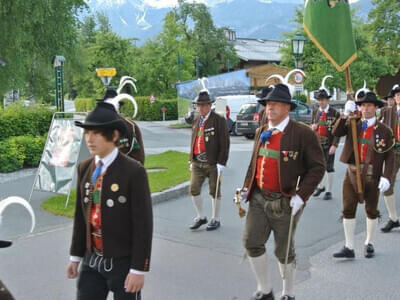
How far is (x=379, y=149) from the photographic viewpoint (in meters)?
6.09

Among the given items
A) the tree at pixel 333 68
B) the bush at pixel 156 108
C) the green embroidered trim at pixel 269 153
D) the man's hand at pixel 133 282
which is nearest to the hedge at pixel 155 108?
the bush at pixel 156 108

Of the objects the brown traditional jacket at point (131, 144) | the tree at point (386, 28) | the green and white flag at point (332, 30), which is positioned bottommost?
the brown traditional jacket at point (131, 144)

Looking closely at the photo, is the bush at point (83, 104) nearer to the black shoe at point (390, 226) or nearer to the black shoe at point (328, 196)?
the black shoe at point (328, 196)

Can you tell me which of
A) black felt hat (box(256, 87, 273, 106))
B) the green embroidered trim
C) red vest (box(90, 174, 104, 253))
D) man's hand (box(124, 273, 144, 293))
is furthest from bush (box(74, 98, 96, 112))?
man's hand (box(124, 273, 144, 293))

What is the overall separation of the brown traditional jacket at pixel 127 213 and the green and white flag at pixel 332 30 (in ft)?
12.2

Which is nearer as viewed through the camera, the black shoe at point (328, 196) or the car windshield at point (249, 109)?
the black shoe at point (328, 196)

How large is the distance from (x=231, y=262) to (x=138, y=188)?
310 centimetres

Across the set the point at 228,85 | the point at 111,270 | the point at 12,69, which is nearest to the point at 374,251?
the point at 111,270

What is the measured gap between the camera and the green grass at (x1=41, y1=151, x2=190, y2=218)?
8.73 metres

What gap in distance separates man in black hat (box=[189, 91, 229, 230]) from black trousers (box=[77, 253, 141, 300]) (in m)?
4.09

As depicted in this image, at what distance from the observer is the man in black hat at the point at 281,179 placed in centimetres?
450

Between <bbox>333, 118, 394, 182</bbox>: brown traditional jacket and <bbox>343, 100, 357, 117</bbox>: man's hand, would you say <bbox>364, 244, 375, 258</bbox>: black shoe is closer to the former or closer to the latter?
<bbox>333, 118, 394, 182</bbox>: brown traditional jacket

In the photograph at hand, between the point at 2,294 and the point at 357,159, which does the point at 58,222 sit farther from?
the point at 2,294

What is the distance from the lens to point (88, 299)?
131 inches
